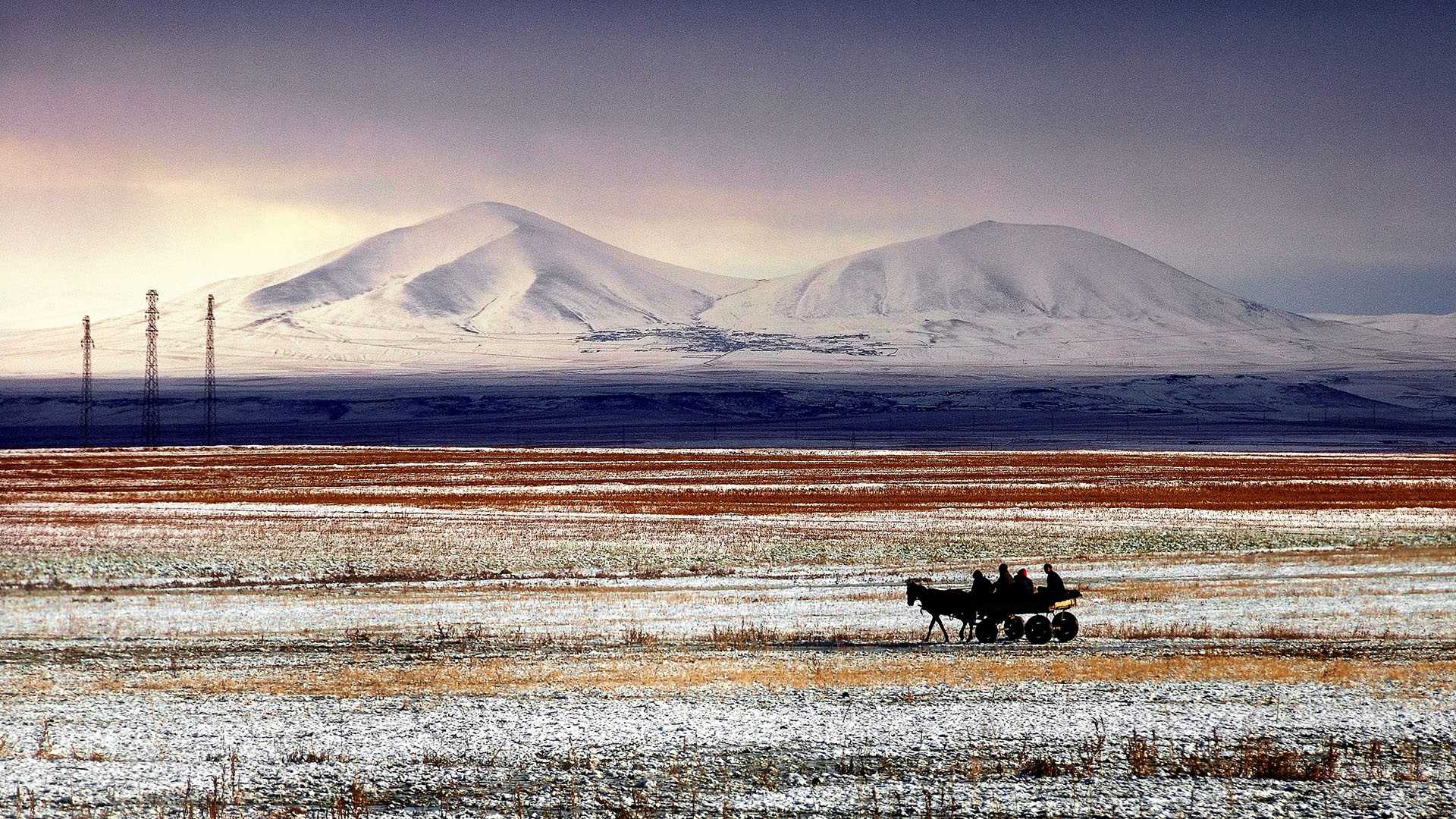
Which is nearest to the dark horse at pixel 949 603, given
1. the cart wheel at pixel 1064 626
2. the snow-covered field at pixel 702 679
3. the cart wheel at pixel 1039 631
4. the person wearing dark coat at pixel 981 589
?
the person wearing dark coat at pixel 981 589

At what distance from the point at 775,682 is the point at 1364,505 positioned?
49926 mm

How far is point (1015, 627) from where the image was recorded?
22.9 metres

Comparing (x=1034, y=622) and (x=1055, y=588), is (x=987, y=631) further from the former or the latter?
(x=1055, y=588)

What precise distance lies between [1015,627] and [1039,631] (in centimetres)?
53

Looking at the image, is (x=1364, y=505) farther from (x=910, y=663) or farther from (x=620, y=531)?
(x=910, y=663)

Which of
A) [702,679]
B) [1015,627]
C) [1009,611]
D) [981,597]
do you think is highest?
[981,597]

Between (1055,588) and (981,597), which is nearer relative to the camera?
(1055,588)

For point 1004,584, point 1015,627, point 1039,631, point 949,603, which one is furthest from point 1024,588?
point 949,603

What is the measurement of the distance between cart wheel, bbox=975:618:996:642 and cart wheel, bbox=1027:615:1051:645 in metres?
0.58

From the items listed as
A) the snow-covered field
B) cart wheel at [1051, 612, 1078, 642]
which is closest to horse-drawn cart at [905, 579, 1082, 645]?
cart wheel at [1051, 612, 1078, 642]

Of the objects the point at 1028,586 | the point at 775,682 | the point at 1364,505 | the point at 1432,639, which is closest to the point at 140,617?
the point at 775,682

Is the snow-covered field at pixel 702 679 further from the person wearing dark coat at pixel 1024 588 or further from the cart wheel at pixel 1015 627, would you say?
the person wearing dark coat at pixel 1024 588

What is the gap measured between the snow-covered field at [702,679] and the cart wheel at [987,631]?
0.43 m

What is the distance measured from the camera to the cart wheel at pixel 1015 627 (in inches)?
901
